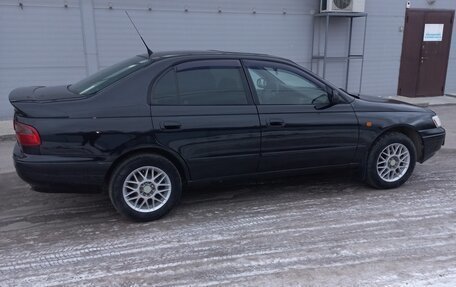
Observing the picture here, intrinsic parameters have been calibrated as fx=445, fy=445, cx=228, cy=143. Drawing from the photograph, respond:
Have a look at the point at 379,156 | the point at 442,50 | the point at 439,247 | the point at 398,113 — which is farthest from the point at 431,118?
the point at 442,50

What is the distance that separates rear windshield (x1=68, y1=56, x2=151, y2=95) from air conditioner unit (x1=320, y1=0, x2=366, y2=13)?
7.04 m

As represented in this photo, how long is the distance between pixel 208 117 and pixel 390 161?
91.2 inches

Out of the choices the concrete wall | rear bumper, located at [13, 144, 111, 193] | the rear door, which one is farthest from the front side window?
the concrete wall

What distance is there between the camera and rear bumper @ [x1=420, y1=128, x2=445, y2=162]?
5.33m

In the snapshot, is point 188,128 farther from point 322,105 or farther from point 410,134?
point 410,134

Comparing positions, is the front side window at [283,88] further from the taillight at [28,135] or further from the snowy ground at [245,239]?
the taillight at [28,135]

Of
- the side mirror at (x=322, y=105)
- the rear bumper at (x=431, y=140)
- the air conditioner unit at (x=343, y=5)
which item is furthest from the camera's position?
the air conditioner unit at (x=343, y=5)

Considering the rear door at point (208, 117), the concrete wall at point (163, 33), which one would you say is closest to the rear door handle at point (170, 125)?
the rear door at point (208, 117)

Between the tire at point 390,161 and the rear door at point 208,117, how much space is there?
1483mm

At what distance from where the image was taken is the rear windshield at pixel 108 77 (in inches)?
170

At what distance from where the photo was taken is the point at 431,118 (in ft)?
17.7

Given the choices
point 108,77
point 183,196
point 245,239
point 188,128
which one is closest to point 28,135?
point 108,77

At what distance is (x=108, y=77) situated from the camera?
14.7 feet

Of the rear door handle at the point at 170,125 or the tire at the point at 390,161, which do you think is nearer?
the rear door handle at the point at 170,125
